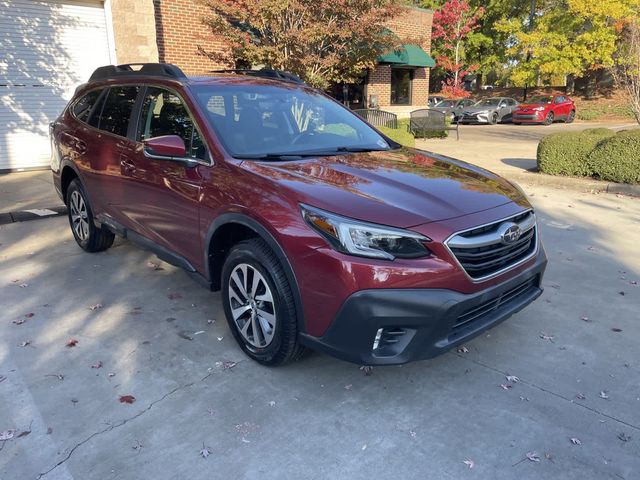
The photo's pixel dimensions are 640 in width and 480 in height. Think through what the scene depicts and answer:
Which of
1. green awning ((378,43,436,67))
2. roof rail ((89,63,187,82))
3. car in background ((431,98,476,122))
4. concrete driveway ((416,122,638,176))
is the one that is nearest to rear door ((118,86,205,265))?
roof rail ((89,63,187,82))

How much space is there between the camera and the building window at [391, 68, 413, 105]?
20703mm

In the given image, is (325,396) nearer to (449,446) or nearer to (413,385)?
(413,385)

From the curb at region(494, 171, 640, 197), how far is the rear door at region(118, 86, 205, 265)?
7188mm

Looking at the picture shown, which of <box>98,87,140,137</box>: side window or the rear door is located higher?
<box>98,87,140,137</box>: side window

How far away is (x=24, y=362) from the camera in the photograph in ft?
11.2

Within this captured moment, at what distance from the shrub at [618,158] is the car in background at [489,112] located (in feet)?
61.6

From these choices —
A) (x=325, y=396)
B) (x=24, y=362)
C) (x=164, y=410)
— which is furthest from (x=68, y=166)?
(x=325, y=396)

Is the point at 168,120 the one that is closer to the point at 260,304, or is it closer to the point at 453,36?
the point at 260,304

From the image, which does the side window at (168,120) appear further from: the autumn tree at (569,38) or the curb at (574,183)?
the autumn tree at (569,38)

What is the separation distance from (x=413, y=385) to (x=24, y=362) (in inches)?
100

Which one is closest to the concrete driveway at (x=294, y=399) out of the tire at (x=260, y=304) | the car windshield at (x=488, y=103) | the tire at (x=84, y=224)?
the tire at (x=260, y=304)

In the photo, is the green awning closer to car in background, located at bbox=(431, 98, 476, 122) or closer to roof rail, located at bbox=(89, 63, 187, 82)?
car in background, located at bbox=(431, 98, 476, 122)

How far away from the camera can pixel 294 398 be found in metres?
3.02

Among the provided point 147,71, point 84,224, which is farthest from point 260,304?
point 84,224
